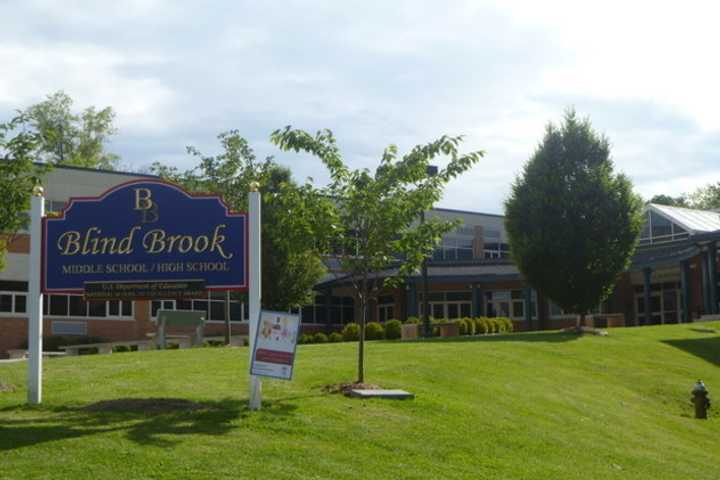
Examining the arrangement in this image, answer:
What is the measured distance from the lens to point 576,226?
102 feet

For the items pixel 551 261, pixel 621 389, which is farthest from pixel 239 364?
pixel 551 261

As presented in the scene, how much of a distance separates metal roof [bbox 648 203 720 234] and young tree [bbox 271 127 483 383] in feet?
116

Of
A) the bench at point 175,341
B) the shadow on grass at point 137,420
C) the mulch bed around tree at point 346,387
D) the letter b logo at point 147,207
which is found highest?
the letter b logo at point 147,207

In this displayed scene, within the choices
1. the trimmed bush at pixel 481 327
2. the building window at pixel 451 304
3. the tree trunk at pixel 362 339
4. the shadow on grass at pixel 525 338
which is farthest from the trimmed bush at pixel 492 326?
the tree trunk at pixel 362 339

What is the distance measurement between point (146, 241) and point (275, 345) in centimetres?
261

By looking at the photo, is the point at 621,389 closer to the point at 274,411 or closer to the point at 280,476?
the point at 274,411

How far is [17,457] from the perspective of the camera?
34.6ft

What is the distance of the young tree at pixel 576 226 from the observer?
31.1 m

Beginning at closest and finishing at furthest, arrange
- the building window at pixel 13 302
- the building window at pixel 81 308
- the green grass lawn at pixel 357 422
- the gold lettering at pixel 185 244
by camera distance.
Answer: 1. the green grass lawn at pixel 357 422
2. the gold lettering at pixel 185 244
3. the building window at pixel 13 302
4. the building window at pixel 81 308

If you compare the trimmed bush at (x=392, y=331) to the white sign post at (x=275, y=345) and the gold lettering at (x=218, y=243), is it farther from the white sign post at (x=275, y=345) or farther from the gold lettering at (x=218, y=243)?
the white sign post at (x=275, y=345)

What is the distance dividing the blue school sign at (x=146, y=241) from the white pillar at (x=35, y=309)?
0.46 feet

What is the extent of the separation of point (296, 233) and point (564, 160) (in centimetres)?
1817

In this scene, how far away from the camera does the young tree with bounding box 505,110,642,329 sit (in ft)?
102

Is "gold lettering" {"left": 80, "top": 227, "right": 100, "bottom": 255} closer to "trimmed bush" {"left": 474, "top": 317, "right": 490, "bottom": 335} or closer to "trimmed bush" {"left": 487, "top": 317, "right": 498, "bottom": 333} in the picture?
"trimmed bush" {"left": 474, "top": 317, "right": 490, "bottom": 335}
